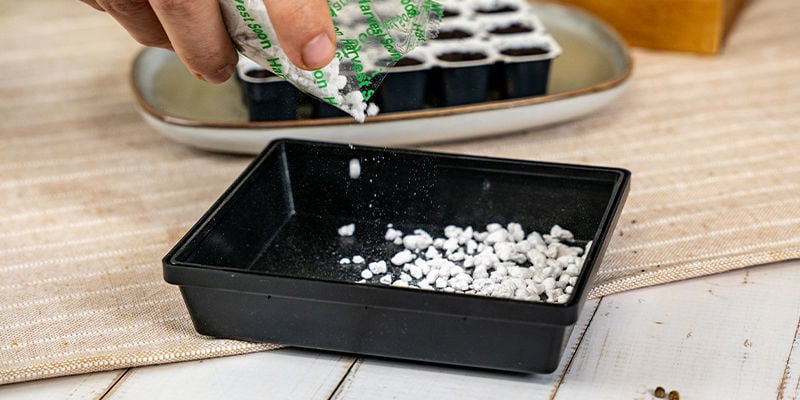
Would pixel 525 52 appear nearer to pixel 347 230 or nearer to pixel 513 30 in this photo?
pixel 513 30

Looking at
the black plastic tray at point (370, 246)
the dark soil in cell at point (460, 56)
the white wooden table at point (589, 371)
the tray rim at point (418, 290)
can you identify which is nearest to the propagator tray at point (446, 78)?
the dark soil in cell at point (460, 56)

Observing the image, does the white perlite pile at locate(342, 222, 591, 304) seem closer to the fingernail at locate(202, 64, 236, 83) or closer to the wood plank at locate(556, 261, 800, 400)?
the wood plank at locate(556, 261, 800, 400)

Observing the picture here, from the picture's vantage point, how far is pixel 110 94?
1.33 m

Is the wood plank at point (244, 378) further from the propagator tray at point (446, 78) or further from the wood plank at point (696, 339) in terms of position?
the propagator tray at point (446, 78)

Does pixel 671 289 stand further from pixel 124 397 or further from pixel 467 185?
pixel 124 397

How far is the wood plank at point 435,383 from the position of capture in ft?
2.43

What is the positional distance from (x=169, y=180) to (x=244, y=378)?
1.33 feet

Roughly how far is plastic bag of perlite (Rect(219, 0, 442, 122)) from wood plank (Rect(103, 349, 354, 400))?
0.22m

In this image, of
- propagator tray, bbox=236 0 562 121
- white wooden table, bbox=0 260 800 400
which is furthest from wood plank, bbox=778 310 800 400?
propagator tray, bbox=236 0 562 121

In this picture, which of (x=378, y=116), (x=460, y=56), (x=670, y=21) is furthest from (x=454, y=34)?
(x=670, y=21)

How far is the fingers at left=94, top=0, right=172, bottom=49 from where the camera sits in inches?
30.8

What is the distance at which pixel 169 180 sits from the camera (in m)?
1.11

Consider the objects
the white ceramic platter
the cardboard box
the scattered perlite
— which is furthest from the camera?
the cardboard box

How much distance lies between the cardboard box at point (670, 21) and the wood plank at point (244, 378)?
0.81 m
